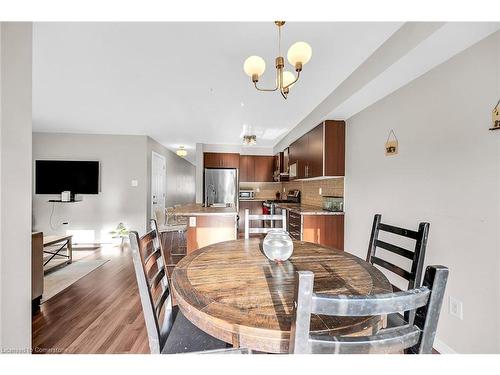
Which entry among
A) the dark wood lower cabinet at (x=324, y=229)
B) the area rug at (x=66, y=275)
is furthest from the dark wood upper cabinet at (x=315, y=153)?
the area rug at (x=66, y=275)

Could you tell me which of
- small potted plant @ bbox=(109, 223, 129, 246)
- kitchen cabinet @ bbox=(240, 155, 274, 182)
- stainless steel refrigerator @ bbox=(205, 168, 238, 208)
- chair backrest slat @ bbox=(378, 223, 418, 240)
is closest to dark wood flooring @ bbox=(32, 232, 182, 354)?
small potted plant @ bbox=(109, 223, 129, 246)

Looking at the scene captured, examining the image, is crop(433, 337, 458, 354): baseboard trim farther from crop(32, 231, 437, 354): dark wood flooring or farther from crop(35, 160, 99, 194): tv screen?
crop(35, 160, 99, 194): tv screen

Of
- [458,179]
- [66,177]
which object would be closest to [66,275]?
[66,177]

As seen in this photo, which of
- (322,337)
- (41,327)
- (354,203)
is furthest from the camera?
(354,203)

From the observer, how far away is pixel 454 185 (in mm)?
1587

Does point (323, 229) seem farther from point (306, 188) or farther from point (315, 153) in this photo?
point (306, 188)

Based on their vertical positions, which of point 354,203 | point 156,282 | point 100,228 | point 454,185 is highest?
point 454,185

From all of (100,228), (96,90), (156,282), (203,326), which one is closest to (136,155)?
(100,228)

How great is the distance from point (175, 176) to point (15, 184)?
651 centimetres

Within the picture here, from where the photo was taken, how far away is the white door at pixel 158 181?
5242 mm

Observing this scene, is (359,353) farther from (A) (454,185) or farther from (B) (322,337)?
(A) (454,185)

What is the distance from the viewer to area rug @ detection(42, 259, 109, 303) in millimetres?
2525

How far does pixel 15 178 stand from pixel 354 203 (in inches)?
123

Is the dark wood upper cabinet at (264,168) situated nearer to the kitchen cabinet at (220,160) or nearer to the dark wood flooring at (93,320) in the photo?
the kitchen cabinet at (220,160)
